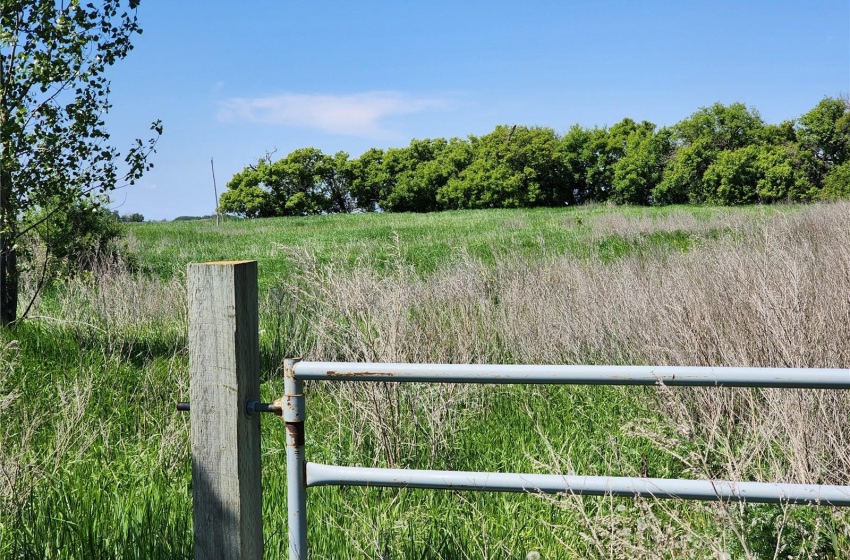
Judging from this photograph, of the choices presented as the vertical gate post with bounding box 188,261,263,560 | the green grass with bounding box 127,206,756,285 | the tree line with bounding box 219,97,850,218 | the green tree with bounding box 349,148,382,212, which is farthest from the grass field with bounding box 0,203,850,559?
the green tree with bounding box 349,148,382,212

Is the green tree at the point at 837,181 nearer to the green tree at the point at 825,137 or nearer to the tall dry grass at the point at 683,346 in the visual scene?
the green tree at the point at 825,137

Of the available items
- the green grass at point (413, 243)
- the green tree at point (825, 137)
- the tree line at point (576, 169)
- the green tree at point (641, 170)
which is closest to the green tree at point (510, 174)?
the tree line at point (576, 169)

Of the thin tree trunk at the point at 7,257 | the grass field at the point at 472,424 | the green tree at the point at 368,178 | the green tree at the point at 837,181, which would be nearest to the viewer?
the grass field at the point at 472,424

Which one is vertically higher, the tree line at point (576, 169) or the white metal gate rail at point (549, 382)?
the tree line at point (576, 169)

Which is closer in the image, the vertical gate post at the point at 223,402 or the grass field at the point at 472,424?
the vertical gate post at the point at 223,402

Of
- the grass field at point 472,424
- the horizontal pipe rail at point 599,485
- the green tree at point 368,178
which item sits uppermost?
the green tree at point 368,178

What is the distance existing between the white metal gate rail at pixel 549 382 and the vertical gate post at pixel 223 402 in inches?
5.4

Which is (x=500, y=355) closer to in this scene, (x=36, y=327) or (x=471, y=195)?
(x=36, y=327)

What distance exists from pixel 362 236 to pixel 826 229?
45.5 ft

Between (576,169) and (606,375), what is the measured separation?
2449 inches

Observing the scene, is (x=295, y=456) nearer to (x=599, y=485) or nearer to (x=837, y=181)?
(x=599, y=485)

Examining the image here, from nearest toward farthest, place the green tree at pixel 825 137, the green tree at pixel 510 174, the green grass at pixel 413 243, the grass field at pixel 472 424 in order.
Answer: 1. the grass field at pixel 472 424
2. the green grass at pixel 413 243
3. the green tree at pixel 825 137
4. the green tree at pixel 510 174

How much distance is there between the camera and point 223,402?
79.3 inches

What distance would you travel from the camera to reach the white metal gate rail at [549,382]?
184 centimetres
